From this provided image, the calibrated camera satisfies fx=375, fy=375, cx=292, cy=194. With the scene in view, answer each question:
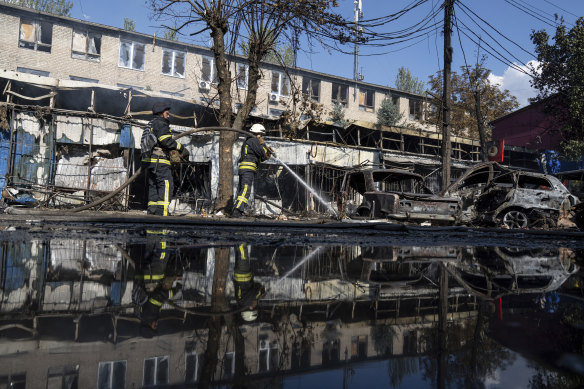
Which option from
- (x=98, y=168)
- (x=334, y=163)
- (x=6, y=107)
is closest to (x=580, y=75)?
(x=334, y=163)

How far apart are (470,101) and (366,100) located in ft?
24.8

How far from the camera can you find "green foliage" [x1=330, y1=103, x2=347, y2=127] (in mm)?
18266

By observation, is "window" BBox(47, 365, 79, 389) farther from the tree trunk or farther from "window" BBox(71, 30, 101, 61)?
"window" BBox(71, 30, 101, 61)

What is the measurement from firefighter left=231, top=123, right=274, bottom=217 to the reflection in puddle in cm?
505

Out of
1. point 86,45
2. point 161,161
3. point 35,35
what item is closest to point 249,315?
point 161,161

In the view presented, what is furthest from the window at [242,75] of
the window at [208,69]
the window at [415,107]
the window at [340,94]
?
the window at [415,107]

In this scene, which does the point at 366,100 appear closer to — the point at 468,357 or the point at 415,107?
the point at 415,107

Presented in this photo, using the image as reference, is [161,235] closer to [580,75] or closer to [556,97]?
[580,75]

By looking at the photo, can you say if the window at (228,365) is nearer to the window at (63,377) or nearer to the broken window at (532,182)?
the window at (63,377)

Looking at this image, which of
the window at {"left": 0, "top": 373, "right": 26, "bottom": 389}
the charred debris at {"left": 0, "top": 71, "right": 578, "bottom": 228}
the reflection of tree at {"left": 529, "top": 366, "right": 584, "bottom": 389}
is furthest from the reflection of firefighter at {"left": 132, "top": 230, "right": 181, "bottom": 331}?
the charred debris at {"left": 0, "top": 71, "right": 578, "bottom": 228}

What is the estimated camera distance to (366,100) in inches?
1108

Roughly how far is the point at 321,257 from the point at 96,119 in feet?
44.6

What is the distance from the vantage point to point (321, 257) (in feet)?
10.7

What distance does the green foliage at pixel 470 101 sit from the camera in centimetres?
2725
